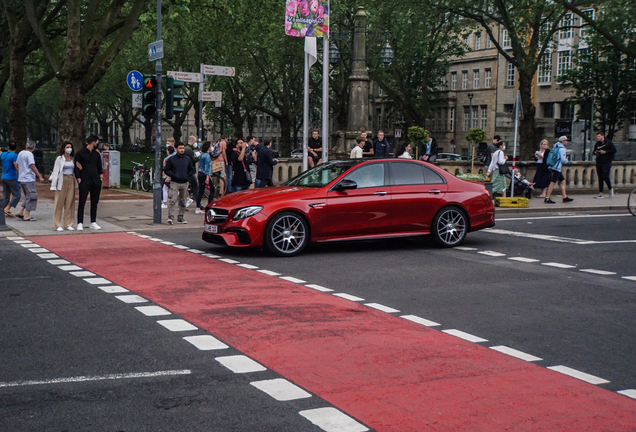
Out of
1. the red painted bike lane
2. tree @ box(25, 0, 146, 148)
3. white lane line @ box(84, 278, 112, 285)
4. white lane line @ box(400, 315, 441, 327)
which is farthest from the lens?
tree @ box(25, 0, 146, 148)

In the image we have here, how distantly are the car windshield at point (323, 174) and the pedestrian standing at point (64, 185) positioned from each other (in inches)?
191

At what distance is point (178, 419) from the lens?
4.84 m

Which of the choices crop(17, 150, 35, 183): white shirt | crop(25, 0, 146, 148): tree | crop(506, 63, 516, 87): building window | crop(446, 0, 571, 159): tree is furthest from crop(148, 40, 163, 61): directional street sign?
crop(506, 63, 516, 87): building window

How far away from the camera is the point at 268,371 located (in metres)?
5.94

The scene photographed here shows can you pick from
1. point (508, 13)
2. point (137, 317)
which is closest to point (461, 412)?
point (137, 317)

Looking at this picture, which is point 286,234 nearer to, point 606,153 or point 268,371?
point 268,371

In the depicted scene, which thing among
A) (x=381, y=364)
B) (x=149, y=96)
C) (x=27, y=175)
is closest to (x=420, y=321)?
(x=381, y=364)

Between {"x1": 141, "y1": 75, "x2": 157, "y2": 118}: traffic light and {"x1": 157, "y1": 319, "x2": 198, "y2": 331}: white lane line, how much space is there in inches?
415

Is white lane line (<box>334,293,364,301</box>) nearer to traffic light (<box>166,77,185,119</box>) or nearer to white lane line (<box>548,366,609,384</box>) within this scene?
white lane line (<box>548,366,609,384</box>)

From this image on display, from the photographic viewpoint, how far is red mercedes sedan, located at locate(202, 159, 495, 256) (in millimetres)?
12406

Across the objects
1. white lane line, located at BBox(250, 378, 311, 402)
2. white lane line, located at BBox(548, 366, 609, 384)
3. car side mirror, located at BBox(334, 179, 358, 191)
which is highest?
car side mirror, located at BBox(334, 179, 358, 191)

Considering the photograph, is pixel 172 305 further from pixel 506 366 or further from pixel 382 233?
pixel 382 233

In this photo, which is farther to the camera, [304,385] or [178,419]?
[304,385]

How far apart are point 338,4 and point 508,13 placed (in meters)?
10.3
